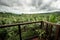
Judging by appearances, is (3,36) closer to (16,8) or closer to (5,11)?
(5,11)

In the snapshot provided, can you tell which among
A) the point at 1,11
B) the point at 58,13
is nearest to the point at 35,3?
the point at 58,13

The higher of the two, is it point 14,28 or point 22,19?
point 22,19

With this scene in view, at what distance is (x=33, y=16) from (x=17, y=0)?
839 millimetres

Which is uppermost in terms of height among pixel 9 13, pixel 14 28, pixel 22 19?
pixel 9 13

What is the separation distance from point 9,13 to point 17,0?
0.54 metres

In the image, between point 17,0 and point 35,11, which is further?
point 35,11

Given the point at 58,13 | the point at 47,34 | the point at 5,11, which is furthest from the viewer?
Answer: the point at 58,13

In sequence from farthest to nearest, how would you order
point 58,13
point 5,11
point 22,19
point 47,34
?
point 58,13 < point 22,19 < point 5,11 < point 47,34

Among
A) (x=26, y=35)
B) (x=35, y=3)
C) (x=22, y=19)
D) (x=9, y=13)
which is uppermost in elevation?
(x=35, y=3)

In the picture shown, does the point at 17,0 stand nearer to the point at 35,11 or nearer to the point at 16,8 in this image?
the point at 16,8

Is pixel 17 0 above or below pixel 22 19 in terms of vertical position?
above

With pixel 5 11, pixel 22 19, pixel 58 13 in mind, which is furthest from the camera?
pixel 58 13

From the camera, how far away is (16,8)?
3340mm

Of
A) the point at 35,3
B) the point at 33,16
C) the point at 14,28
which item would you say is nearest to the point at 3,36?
the point at 14,28
